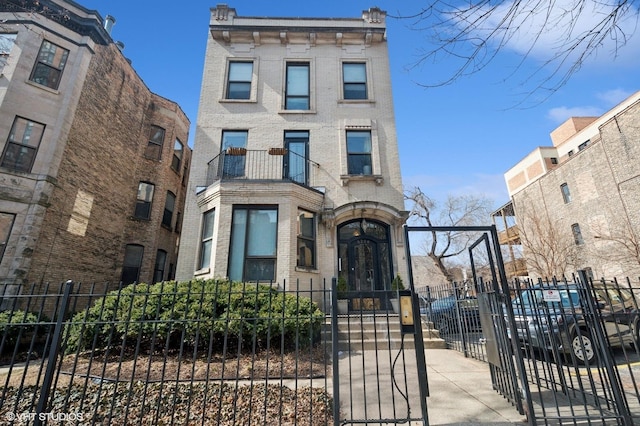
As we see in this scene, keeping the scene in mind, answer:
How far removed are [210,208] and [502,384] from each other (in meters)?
9.33

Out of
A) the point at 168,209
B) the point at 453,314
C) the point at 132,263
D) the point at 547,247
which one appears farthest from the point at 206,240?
the point at 547,247

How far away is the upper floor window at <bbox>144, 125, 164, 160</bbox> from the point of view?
15.7m

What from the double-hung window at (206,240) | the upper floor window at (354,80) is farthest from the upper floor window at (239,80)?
the double-hung window at (206,240)

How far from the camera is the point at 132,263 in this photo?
13867 mm

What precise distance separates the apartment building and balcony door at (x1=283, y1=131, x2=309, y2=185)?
0.04 m

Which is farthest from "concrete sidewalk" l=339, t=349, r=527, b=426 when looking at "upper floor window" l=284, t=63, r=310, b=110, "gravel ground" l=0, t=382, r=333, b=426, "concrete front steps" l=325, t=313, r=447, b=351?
"upper floor window" l=284, t=63, r=310, b=110

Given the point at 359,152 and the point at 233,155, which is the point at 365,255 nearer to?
the point at 359,152

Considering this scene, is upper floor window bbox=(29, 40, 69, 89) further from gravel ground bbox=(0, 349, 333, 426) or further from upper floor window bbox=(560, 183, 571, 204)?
upper floor window bbox=(560, 183, 571, 204)

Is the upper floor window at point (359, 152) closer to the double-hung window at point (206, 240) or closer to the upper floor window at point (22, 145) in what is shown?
the double-hung window at point (206, 240)

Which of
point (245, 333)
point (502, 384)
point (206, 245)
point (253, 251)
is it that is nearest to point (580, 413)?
point (502, 384)

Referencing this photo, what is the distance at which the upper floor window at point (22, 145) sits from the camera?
10586 mm

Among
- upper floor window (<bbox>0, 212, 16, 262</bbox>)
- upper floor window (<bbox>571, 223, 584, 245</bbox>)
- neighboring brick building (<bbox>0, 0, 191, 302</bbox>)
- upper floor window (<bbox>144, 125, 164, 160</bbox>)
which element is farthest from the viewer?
upper floor window (<bbox>571, 223, 584, 245</bbox>)

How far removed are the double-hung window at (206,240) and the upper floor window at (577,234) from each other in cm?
2569

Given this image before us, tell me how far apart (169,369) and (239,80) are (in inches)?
456
